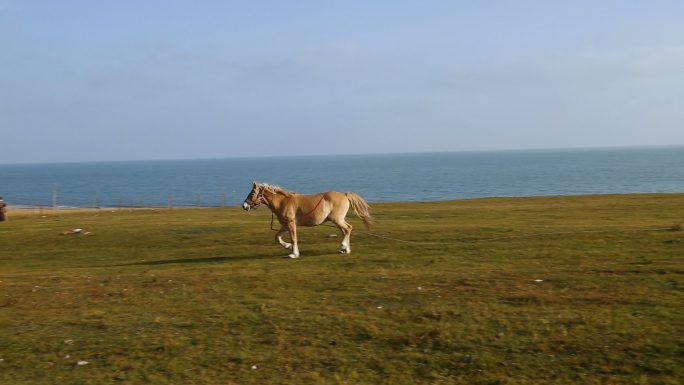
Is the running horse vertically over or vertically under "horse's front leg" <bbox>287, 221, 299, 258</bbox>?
over

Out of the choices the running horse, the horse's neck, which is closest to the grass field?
the running horse

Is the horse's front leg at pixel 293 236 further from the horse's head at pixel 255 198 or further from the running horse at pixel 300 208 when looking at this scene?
the horse's head at pixel 255 198

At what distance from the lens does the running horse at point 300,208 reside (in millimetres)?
17172

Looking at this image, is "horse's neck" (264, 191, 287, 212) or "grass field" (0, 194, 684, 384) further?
"horse's neck" (264, 191, 287, 212)

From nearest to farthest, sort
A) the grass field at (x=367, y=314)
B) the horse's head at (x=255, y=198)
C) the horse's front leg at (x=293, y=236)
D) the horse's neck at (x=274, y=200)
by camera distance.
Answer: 1. the grass field at (x=367, y=314)
2. the horse's front leg at (x=293, y=236)
3. the horse's head at (x=255, y=198)
4. the horse's neck at (x=274, y=200)

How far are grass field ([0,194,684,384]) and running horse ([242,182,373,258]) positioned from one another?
82 centimetres

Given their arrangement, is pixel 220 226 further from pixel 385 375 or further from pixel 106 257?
pixel 385 375

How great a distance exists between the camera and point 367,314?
33.7ft

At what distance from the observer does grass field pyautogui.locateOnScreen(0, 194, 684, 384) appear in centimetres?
800

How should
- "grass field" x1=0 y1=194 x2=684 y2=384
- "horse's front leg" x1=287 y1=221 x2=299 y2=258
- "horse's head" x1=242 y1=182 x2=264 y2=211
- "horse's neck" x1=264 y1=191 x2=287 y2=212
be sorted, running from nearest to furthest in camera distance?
"grass field" x1=0 y1=194 x2=684 y2=384 → "horse's front leg" x1=287 y1=221 x2=299 y2=258 → "horse's head" x1=242 y1=182 x2=264 y2=211 → "horse's neck" x1=264 y1=191 x2=287 y2=212

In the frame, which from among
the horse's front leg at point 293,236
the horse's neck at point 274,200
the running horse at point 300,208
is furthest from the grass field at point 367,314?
the horse's neck at point 274,200

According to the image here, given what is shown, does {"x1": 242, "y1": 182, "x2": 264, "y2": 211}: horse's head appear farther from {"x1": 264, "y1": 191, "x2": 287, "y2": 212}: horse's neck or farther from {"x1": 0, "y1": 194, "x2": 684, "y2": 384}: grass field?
{"x1": 0, "y1": 194, "x2": 684, "y2": 384}: grass field

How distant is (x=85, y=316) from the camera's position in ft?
36.0

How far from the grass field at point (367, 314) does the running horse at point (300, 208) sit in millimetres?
816
